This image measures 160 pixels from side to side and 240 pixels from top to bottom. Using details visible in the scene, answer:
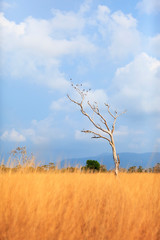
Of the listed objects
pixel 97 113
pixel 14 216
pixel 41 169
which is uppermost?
pixel 97 113

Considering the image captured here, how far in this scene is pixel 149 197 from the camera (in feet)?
18.2

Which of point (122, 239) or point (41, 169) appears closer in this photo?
point (122, 239)

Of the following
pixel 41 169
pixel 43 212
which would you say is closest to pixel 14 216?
pixel 43 212

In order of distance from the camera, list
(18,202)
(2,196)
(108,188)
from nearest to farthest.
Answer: (18,202), (2,196), (108,188)

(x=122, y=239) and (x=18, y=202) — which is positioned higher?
(x=18, y=202)

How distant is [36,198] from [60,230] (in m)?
1.01

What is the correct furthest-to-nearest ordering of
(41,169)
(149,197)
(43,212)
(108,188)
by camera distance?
1. (41,169)
2. (108,188)
3. (149,197)
4. (43,212)

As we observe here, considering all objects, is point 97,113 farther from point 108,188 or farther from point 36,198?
point 36,198

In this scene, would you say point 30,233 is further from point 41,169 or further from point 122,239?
point 41,169

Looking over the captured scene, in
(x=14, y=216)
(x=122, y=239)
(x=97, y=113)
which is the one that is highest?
(x=97, y=113)

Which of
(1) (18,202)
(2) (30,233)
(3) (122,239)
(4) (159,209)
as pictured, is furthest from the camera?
(4) (159,209)

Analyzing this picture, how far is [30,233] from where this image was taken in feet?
10.7

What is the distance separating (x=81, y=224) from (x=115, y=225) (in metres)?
0.53

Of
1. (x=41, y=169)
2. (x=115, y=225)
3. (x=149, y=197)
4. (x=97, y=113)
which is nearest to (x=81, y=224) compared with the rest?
(x=115, y=225)
